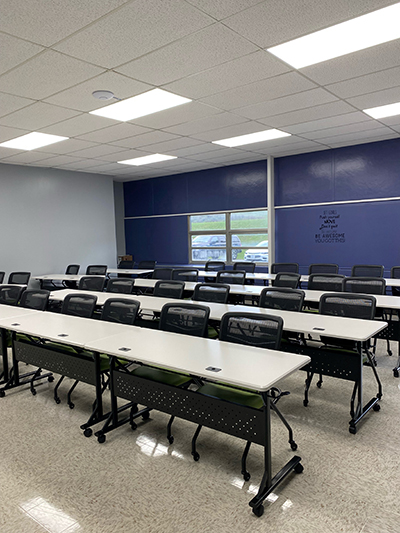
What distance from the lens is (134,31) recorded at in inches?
115

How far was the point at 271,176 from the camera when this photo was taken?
28.0 feet

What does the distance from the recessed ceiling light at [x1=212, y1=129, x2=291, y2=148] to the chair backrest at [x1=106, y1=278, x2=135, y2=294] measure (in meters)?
2.82

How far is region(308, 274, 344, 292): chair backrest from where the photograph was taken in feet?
17.8

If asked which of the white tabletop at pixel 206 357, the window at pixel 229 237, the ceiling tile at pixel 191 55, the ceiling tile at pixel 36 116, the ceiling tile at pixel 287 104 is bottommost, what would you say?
the white tabletop at pixel 206 357

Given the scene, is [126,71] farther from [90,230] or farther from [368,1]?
[90,230]

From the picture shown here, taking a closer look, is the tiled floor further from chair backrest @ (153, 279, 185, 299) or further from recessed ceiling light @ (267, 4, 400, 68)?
recessed ceiling light @ (267, 4, 400, 68)

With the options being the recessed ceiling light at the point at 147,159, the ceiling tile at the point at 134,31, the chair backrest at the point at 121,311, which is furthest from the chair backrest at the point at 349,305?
the recessed ceiling light at the point at 147,159

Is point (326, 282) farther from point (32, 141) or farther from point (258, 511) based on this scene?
point (32, 141)

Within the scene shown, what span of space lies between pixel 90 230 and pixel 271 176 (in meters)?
4.51

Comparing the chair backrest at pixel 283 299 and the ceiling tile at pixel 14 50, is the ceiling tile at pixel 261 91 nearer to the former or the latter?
the ceiling tile at pixel 14 50

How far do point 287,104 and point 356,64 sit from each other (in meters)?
1.21

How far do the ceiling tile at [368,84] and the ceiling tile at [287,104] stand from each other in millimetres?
149

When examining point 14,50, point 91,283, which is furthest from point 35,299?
point 14,50

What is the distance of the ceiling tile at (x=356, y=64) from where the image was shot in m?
3.45
